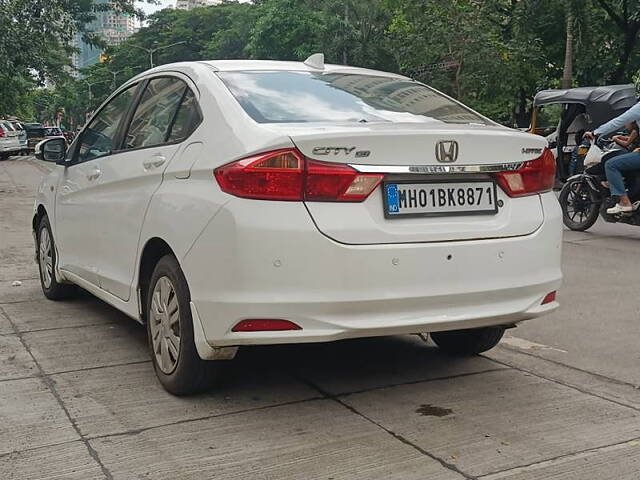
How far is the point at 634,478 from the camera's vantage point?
298cm

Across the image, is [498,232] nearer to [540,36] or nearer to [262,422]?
[262,422]

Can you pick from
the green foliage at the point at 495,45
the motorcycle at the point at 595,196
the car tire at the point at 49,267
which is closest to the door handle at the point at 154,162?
the car tire at the point at 49,267

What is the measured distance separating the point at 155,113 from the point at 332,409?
6.33 feet

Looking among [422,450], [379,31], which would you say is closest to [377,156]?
[422,450]

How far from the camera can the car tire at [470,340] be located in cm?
451

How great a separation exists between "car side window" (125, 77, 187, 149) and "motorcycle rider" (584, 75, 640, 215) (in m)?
6.29

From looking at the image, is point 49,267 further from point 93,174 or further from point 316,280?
point 316,280

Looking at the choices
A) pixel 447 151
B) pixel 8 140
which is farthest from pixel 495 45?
pixel 447 151

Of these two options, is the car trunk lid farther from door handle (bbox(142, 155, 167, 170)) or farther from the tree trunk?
the tree trunk

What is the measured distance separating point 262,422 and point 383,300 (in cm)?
77

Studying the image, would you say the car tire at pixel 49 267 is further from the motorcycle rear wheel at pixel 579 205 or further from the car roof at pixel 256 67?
the motorcycle rear wheel at pixel 579 205

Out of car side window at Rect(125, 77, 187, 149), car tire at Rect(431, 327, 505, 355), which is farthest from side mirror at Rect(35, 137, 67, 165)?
car tire at Rect(431, 327, 505, 355)

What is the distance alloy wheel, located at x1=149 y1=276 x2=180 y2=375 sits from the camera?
12.7ft

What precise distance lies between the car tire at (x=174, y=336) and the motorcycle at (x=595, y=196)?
628 centimetres
